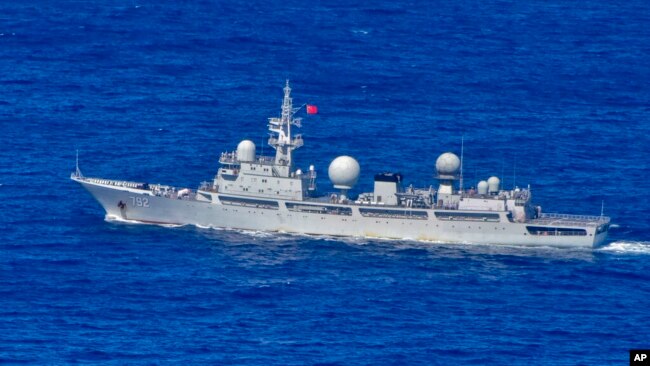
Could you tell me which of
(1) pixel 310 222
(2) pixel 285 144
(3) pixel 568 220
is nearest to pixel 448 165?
(3) pixel 568 220

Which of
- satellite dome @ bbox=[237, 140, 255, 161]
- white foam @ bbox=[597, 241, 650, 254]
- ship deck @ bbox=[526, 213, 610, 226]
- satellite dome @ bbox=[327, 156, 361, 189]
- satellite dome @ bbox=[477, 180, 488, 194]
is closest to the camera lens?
white foam @ bbox=[597, 241, 650, 254]

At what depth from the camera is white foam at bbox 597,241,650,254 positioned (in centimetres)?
17512

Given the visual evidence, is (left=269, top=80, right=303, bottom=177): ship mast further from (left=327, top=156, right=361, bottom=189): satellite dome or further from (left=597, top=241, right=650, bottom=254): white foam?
(left=597, top=241, right=650, bottom=254): white foam

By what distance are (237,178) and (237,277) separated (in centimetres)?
2191

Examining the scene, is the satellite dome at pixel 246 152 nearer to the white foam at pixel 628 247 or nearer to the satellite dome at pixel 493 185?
the satellite dome at pixel 493 185

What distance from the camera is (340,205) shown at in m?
182

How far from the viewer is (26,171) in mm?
196875

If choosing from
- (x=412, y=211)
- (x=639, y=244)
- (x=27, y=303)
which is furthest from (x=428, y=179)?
(x=27, y=303)

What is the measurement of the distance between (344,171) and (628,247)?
28.6 metres

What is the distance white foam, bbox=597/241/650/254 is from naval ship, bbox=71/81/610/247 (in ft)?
4.23

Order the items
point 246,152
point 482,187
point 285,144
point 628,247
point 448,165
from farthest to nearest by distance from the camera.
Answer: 1. point 285,144
2. point 246,152
3. point 448,165
4. point 482,187
5. point 628,247

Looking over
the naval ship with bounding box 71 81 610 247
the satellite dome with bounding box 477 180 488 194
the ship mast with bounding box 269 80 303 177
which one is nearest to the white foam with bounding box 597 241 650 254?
the naval ship with bounding box 71 81 610 247

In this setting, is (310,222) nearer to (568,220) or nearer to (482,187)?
(482,187)

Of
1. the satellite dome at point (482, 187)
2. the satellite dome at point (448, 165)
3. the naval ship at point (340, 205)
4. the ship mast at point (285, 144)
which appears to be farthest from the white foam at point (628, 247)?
the ship mast at point (285, 144)
